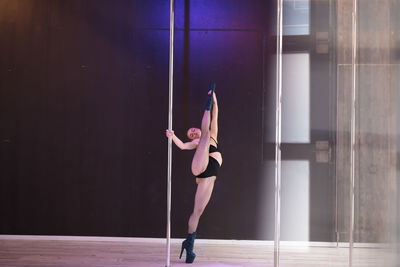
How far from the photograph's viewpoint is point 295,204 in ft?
8.52

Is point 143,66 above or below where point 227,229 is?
above

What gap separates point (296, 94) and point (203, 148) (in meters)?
1.20

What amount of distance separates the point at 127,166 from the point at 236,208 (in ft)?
4.41

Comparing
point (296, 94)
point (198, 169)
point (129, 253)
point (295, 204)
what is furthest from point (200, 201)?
point (296, 94)

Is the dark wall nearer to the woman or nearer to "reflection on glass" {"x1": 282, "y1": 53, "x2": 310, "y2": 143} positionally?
the woman

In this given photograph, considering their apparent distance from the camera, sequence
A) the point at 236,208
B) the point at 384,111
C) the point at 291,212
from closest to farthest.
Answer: the point at 384,111
the point at 291,212
the point at 236,208

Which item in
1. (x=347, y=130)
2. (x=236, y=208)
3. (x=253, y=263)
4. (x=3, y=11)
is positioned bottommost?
(x=253, y=263)

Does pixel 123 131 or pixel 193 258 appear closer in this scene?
pixel 193 258

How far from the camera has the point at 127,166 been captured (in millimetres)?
4641

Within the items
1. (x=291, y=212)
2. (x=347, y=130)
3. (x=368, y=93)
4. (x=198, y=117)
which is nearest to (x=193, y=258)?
(x=291, y=212)

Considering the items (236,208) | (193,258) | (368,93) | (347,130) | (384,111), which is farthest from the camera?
(236,208)

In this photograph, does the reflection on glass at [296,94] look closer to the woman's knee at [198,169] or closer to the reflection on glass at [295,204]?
the reflection on glass at [295,204]

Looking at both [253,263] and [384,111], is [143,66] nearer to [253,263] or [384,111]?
[253,263]

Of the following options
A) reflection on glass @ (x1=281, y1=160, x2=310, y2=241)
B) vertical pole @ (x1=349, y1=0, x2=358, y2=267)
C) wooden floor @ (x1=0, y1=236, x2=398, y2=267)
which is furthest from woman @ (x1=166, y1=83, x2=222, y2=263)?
vertical pole @ (x1=349, y1=0, x2=358, y2=267)
